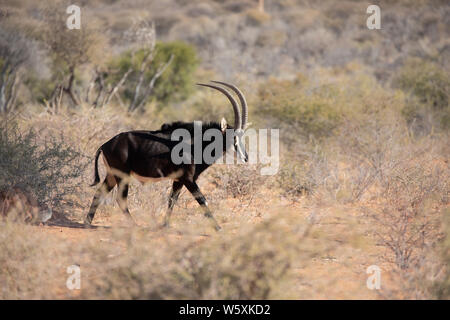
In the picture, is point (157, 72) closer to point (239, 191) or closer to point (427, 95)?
point (427, 95)

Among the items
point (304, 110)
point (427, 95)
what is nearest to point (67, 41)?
point (304, 110)

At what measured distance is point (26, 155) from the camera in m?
6.72

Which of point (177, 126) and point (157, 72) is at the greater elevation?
point (157, 72)

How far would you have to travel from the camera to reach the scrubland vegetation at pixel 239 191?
3771 millimetres

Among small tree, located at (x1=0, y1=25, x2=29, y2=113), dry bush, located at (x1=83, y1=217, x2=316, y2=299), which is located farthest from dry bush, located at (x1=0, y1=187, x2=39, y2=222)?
small tree, located at (x1=0, y1=25, x2=29, y2=113)

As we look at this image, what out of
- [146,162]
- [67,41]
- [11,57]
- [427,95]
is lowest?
[146,162]

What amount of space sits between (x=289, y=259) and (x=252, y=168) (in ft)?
13.6

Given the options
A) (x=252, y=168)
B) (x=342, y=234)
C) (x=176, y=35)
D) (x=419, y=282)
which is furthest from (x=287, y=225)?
(x=176, y=35)

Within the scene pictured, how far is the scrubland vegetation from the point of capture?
377cm

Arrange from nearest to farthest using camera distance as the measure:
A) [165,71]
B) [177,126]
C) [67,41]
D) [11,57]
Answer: [177,126], [67,41], [11,57], [165,71]

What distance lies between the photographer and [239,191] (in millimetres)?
7797

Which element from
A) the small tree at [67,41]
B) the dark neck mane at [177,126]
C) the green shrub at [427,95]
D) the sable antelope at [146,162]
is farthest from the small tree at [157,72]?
the sable antelope at [146,162]

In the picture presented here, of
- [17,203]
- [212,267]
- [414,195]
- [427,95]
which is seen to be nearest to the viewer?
[212,267]

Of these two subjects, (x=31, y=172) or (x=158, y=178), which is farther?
(x=31, y=172)
